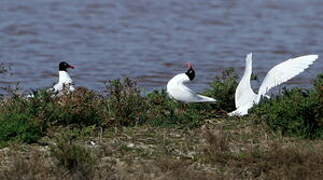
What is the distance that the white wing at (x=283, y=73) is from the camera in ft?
31.6

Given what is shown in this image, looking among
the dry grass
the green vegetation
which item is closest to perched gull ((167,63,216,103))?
the green vegetation

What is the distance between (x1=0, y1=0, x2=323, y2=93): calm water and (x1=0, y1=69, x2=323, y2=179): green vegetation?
Result: 14.1 ft

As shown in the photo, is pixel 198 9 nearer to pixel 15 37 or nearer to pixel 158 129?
pixel 15 37

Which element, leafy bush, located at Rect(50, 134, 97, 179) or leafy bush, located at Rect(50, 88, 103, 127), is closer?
leafy bush, located at Rect(50, 134, 97, 179)

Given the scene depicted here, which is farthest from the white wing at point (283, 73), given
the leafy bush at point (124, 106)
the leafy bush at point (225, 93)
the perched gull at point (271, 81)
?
the leafy bush at point (124, 106)

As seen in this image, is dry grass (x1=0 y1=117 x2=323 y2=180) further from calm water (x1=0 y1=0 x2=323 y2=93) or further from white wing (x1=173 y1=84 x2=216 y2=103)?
calm water (x1=0 y1=0 x2=323 y2=93)

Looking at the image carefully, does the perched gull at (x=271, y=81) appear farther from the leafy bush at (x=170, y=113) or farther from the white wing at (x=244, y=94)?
the leafy bush at (x=170, y=113)

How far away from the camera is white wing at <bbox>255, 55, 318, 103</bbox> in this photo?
9633 mm

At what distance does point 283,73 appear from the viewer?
382 inches

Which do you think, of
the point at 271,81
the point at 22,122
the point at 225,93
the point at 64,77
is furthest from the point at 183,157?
the point at 64,77

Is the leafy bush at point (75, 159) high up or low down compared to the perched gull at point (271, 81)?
down

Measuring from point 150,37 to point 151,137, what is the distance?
10.1 m

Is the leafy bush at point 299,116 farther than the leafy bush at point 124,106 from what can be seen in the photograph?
No

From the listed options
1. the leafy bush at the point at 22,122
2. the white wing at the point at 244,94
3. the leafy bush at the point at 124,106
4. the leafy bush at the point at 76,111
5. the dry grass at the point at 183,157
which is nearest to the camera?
the dry grass at the point at 183,157
